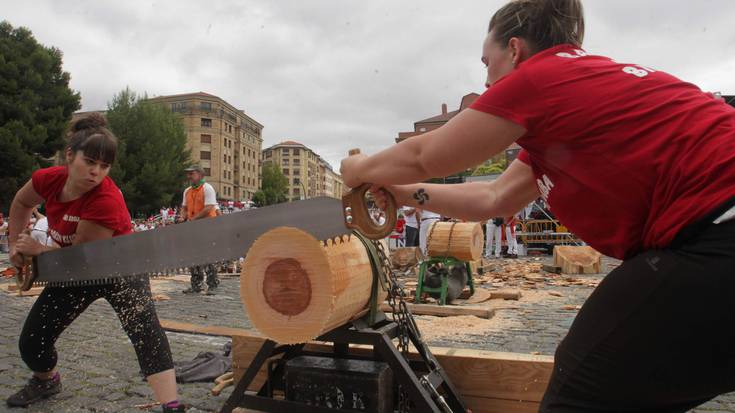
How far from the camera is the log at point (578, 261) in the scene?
994 centimetres

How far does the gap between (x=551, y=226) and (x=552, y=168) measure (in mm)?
14203

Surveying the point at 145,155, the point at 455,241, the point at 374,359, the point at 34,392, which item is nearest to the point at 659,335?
the point at 374,359

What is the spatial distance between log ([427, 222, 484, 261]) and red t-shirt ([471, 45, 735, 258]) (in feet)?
16.9

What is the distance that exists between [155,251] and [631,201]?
7.98ft

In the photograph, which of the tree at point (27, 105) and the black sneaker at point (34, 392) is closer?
the black sneaker at point (34, 392)

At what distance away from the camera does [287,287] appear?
207 centimetres

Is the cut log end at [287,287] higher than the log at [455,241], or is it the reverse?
the log at [455,241]

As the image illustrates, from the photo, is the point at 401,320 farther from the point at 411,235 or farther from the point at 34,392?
the point at 411,235

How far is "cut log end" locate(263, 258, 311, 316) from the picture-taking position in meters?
2.05

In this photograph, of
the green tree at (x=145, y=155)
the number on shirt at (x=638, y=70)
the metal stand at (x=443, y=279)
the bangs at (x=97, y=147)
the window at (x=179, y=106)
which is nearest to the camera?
the number on shirt at (x=638, y=70)

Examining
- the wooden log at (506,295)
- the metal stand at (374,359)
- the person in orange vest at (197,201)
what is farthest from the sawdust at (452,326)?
the person in orange vest at (197,201)

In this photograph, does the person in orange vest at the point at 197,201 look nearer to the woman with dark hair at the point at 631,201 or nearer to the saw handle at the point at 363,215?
the saw handle at the point at 363,215

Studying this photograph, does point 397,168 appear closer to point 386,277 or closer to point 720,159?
point 720,159

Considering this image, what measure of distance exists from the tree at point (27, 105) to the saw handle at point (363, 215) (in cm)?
2683
